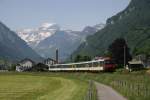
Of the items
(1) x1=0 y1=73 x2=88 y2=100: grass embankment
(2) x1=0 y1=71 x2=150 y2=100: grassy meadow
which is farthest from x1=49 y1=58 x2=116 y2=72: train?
(1) x1=0 y1=73 x2=88 y2=100: grass embankment

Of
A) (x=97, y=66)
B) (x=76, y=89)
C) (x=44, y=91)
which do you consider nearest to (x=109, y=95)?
(x=76, y=89)

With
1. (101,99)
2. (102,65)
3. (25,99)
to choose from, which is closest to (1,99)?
(25,99)

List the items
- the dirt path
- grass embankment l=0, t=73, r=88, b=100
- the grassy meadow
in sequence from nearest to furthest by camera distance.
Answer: the grassy meadow, the dirt path, grass embankment l=0, t=73, r=88, b=100

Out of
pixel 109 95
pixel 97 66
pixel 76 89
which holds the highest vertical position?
pixel 97 66

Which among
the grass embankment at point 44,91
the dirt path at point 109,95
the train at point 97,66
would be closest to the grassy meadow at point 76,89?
the grass embankment at point 44,91

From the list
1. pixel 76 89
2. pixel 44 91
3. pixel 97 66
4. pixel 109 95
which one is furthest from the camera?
pixel 97 66

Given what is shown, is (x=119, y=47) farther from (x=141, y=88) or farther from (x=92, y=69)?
(x=141, y=88)

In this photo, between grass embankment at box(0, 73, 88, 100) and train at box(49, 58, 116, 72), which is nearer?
grass embankment at box(0, 73, 88, 100)

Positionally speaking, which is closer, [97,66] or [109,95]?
[109,95]

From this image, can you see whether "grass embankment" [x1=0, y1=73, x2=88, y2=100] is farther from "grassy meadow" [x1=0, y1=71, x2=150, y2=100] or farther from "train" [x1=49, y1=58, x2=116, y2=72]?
"train" [x1=49, y1=58, x2=116, y2=72]

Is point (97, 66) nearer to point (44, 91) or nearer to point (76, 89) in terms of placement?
point (44, 91)

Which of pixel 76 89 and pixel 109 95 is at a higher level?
pixel 76 89

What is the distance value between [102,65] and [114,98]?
73.0 metres

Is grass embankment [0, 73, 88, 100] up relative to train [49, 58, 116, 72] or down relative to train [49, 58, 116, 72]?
down
